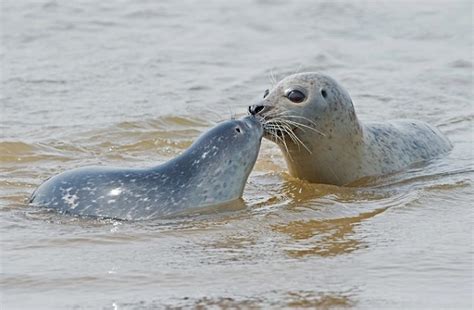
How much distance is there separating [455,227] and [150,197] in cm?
167

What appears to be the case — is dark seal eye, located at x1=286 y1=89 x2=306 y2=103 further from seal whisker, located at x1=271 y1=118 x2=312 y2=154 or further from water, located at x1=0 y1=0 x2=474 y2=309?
water, located at x1=0 y1=0 x2=474 y2=309

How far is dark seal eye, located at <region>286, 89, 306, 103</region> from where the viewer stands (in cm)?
734

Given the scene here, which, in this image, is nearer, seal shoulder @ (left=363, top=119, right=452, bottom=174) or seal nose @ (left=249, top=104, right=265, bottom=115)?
seal nose @ (left=249, top=104, right=265, bottom=115)

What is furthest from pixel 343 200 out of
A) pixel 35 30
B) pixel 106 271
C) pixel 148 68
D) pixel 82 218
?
pixel 35 30

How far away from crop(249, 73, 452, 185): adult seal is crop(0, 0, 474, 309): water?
13 cm

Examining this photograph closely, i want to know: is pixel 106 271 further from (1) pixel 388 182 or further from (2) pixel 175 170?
(1) pixel 388 182

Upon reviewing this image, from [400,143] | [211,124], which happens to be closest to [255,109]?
[400,143]

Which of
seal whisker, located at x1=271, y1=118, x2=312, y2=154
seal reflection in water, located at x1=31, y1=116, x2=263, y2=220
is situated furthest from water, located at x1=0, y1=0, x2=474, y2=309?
seal whisker, located at x1=271, y1=118, x2=312, y2=154

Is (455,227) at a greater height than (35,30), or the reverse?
(35,30)

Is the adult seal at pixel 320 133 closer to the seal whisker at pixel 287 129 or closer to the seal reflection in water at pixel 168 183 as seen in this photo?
the seal whisker at pixel 287 129

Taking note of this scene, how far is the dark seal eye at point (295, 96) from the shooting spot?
7.34 metres

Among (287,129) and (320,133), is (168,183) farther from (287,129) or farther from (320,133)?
(320,133)

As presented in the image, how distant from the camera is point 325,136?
753cm

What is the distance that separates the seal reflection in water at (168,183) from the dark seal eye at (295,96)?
2.24 ft
